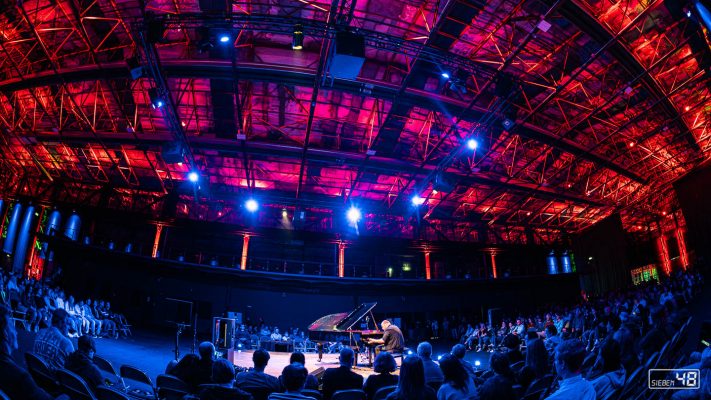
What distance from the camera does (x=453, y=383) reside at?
10.4 ft

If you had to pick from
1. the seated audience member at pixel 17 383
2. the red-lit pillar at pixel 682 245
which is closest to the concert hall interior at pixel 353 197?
the seated audience member at pixel 17 383

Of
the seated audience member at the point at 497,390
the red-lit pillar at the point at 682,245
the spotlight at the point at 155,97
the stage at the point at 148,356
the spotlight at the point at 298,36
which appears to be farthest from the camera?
the red-lit pillar at the point at 682,245

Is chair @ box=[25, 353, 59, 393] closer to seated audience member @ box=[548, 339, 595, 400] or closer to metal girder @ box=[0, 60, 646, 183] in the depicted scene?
seated audience member @ box=[548, 339, 595, 400]

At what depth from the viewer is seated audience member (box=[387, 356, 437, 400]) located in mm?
2773

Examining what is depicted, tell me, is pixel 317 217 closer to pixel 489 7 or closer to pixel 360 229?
pixel 360 229

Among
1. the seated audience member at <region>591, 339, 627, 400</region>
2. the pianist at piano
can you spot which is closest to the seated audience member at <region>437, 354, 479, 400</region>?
the seated audience member at <region>591, 339, 627, 400</region>

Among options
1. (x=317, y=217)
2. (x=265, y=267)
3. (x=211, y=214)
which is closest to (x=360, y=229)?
(x=317, y=217)

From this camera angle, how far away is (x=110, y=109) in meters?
13.9

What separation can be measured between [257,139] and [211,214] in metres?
7.69

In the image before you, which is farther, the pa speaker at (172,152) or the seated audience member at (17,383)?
the pa speaker at (172,152)

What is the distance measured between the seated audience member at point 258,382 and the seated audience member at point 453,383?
5.20 ft

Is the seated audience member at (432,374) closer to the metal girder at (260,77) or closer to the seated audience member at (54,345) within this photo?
the seated audience member at (54,345)

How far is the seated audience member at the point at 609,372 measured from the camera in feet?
9.65

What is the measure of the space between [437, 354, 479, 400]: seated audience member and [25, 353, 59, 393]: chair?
9.92 ft
